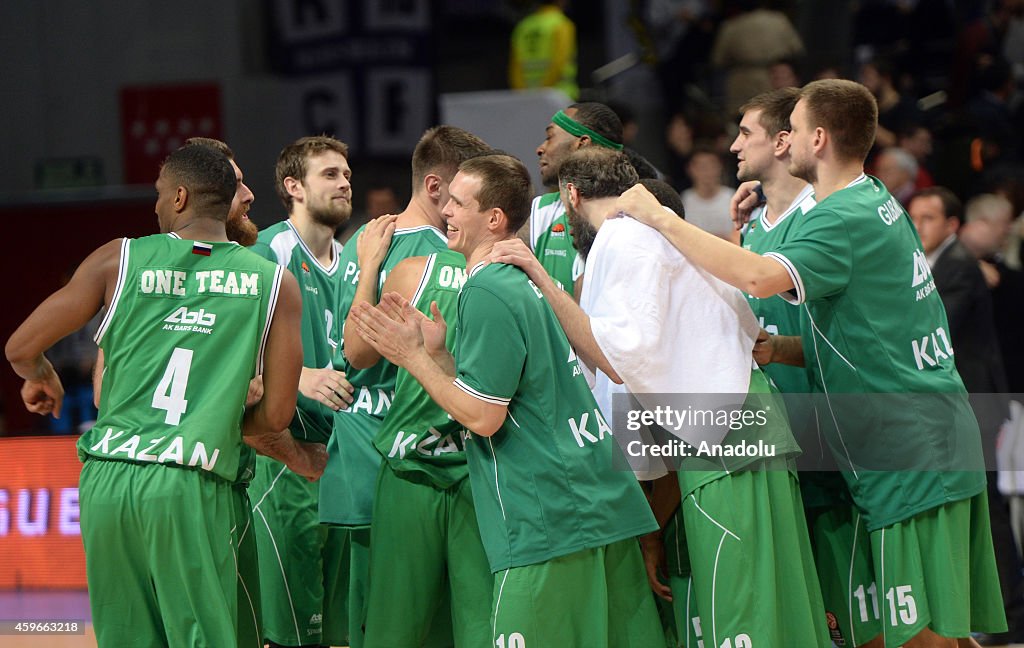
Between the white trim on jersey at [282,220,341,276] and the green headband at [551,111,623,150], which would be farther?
the green headband at [551,111,623,150]

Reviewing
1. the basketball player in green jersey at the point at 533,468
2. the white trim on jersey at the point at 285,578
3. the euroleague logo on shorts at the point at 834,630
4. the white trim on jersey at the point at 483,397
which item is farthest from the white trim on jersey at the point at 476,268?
the euroleague logo on shorts at the point at 834,630

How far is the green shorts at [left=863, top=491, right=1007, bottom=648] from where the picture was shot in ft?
16.2

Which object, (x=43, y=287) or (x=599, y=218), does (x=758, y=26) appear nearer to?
(x=43, y=287)

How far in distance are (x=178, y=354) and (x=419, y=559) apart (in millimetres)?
1211

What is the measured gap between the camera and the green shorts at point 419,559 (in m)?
5.05

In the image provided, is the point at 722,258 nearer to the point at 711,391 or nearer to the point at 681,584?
the point at 711,391

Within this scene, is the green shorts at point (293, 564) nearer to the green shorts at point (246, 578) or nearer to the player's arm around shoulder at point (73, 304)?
the green shorts at point (246, 578)

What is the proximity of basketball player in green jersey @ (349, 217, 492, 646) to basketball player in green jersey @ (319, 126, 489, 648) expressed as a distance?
1.03 ft

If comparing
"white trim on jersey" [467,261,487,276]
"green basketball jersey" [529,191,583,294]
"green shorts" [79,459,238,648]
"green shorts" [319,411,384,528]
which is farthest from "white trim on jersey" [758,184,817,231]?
"green shorts" [79,459,238,648]

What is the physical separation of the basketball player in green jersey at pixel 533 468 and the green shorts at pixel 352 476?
0.97m

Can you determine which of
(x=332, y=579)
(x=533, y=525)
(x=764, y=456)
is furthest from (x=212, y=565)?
(x=764, y=456)

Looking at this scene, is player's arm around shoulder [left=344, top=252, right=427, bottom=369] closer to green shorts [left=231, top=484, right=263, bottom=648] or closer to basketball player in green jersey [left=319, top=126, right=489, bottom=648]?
basketball player in green jersey [left=319, top=126, right=489, bottom=648]

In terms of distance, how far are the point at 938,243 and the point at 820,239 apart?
3327mm

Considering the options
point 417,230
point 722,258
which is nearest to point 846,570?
point 722,258
